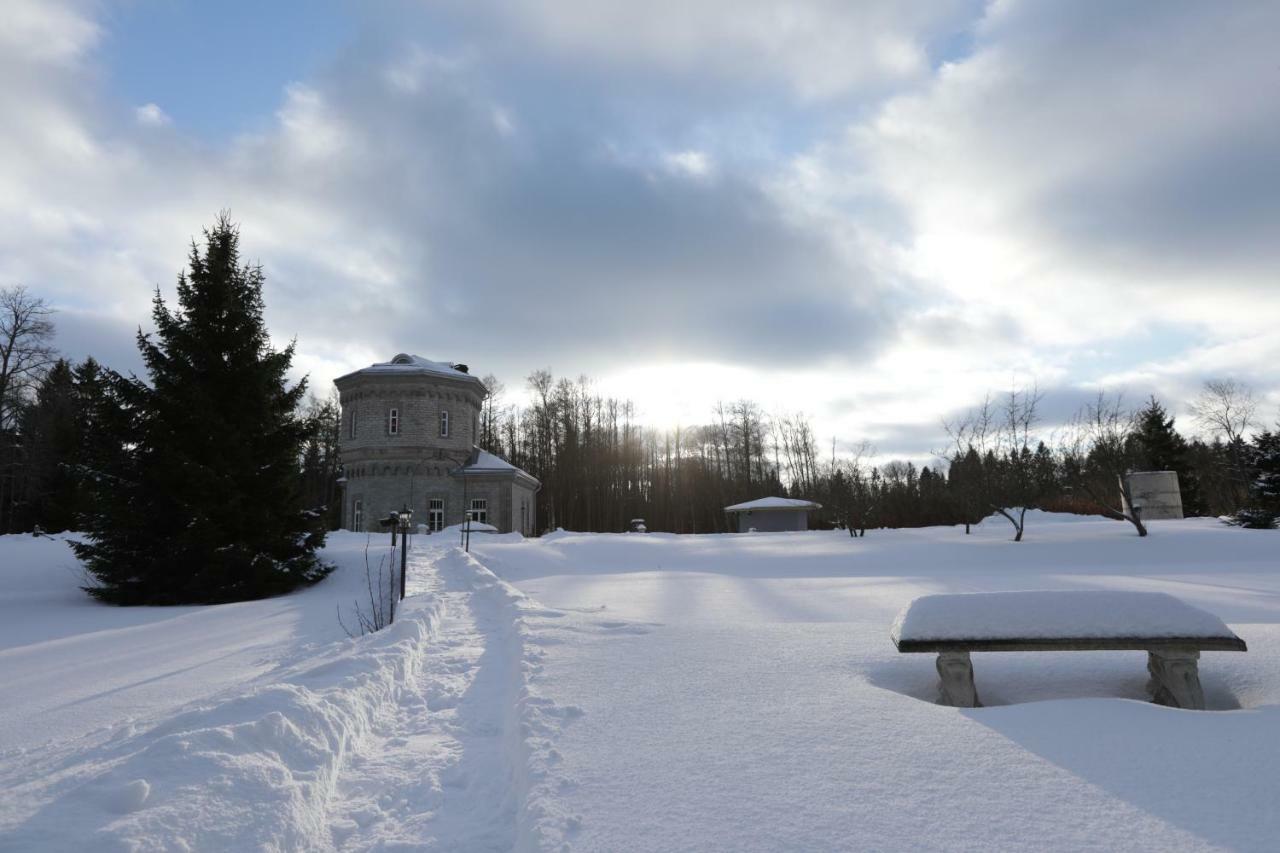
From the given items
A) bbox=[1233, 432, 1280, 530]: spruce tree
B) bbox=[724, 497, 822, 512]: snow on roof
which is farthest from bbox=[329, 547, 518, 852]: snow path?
bbox=[724, 497, 822, 512]: snow on roof

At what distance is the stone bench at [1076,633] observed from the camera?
4.64 metres

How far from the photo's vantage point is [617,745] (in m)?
3.84

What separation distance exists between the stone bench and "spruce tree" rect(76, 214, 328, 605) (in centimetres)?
1440

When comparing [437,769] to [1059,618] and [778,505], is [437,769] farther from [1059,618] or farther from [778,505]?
[778,505]

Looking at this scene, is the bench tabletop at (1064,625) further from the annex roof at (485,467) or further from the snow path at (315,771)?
the annex roof at (485,467)

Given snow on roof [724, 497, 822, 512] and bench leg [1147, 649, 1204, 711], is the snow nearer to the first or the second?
bench leg [1147, 649, 1204, 711]

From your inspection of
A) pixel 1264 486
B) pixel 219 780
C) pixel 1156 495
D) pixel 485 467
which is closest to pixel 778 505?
pixel 485 467

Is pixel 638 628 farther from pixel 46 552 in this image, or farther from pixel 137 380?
pixel 46 552

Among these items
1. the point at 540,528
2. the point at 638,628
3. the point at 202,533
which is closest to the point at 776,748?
the point at 638,628

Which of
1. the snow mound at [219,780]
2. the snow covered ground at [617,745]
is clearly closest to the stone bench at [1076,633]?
the snow covered ground at [617,745]

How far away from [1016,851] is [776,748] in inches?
50.2

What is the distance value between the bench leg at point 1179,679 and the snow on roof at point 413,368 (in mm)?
37396

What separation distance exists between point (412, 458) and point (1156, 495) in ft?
122

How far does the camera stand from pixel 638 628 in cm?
742
